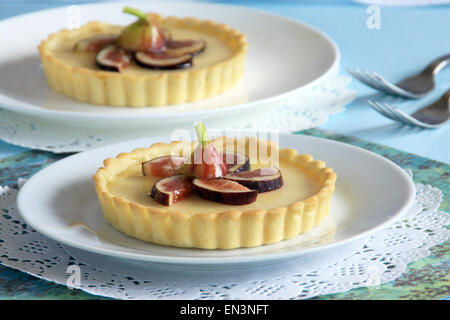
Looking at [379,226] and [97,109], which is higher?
[379,226]

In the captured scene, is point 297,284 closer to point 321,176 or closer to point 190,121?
point 321,176

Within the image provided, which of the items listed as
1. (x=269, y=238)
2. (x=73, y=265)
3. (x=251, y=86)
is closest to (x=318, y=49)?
(x=251, y=86)

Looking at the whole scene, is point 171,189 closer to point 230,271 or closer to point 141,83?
point 230,271

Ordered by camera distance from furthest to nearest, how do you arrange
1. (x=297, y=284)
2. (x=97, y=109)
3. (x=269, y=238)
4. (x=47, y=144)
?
1. (x=97, y=109)
2. (x=47, y=144)
3. (x=269, y=238)
4. (x=297, y=284)

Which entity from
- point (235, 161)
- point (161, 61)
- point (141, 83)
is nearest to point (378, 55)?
point (161, 61)

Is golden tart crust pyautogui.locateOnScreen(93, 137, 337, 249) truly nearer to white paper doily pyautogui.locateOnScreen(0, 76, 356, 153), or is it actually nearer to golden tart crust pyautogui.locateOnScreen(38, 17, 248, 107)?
white paper doily pyautogui.locateOnScreen(0, 76, 356, 153)

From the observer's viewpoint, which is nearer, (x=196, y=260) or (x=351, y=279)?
(x=196, y=260)

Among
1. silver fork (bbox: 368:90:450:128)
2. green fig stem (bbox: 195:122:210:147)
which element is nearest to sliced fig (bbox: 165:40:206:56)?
silver fork (bbox: 368:90:450:128)
